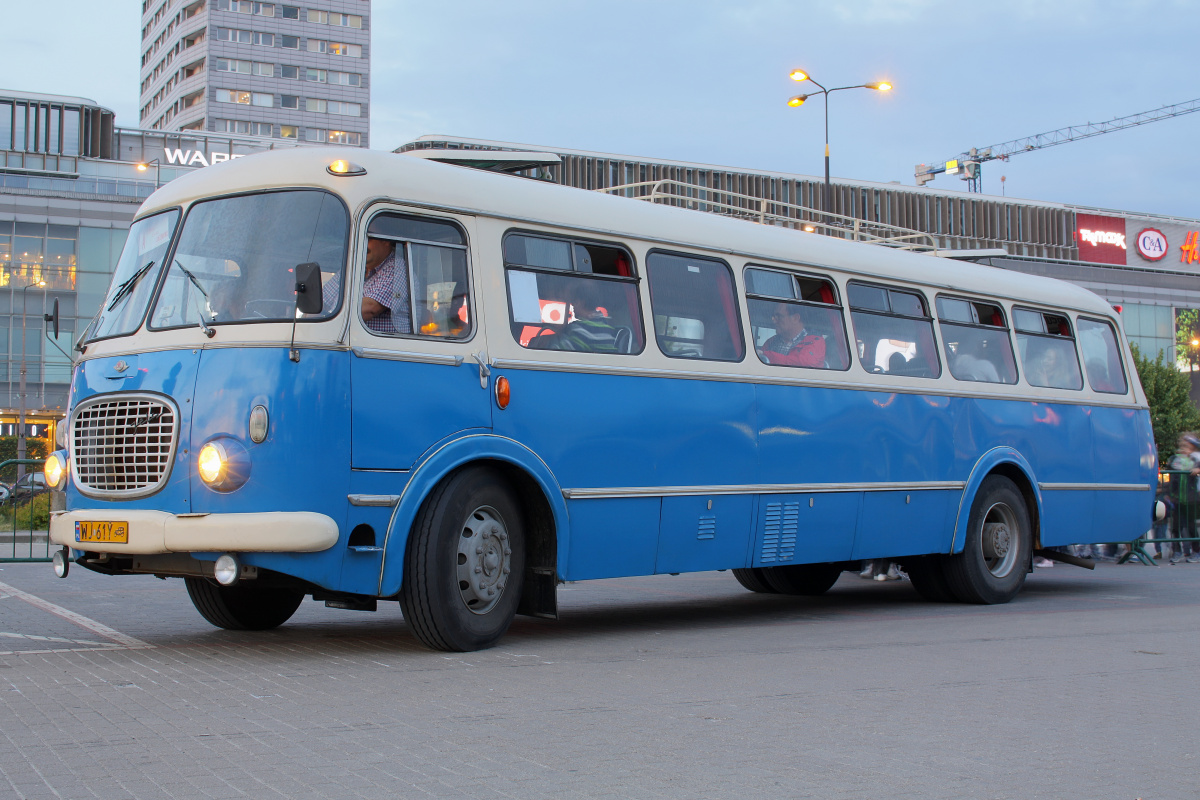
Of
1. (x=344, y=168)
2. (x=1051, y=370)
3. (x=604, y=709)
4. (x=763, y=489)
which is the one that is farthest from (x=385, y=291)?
(x=1051, y=370)

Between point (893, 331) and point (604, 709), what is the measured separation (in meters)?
6.36

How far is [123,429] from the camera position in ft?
26.1

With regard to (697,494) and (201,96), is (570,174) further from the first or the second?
(697,494)

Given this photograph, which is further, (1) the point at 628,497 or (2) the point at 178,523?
(1) the point at 628,497

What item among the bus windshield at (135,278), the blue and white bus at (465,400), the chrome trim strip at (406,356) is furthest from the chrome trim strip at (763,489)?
the bus windshield at (135,278)

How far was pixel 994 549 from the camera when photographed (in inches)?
496

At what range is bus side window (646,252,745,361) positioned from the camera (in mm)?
9734

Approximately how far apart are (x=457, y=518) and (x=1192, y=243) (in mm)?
97547

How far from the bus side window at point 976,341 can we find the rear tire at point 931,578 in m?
1.71

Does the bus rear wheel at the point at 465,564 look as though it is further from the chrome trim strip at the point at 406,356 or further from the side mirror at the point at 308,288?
the side mirror at the point at 308,288

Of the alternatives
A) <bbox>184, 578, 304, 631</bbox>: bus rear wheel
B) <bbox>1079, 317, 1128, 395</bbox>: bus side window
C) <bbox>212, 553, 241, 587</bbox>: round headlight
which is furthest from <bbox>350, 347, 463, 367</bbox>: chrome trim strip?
<bbox>1079, 317, 1128, 395</bbox>: bus side window

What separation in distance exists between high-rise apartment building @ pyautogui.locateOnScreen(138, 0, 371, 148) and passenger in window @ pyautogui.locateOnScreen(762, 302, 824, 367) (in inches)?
4024

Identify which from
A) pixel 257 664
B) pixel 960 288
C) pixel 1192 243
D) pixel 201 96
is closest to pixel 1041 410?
pixel 960 288

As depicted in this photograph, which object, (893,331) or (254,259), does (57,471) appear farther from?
(893,331)
